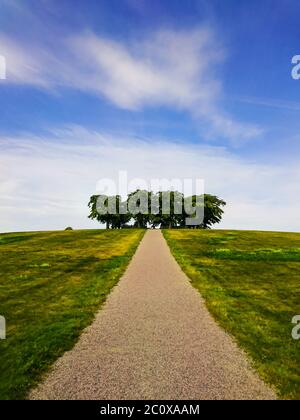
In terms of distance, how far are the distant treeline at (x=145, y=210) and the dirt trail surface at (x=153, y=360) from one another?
A: 73.6 m

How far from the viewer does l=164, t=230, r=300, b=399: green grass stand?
8586 mm

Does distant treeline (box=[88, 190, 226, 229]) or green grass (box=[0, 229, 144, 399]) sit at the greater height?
distant treeline (box=[88, 190, 226, 229])

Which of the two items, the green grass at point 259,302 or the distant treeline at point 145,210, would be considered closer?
the green grass at point 259,302

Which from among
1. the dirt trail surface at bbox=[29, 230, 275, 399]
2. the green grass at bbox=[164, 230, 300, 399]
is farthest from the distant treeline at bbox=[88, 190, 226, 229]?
the dirt trail surface at bbox=[29, 230, 275, 399]

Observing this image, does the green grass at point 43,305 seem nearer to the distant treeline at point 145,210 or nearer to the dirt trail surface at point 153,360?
the dirt trail surface at point 153,360

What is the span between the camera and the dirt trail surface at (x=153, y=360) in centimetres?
725

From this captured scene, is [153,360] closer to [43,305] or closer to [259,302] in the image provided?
[43,305]

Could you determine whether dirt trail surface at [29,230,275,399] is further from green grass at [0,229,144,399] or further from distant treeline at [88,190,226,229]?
distant treeline at [88,190,226,229]

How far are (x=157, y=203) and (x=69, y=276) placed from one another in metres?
69.3

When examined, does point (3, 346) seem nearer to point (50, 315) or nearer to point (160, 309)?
point (50, 315)

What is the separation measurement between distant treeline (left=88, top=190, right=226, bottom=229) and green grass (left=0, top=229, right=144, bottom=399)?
59.8 metres

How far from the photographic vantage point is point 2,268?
2295 centimetres

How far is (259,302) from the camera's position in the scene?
1454 centimetres

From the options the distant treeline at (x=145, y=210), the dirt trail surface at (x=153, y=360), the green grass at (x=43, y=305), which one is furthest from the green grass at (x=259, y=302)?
the distant treeline at (x=145, y=210)
